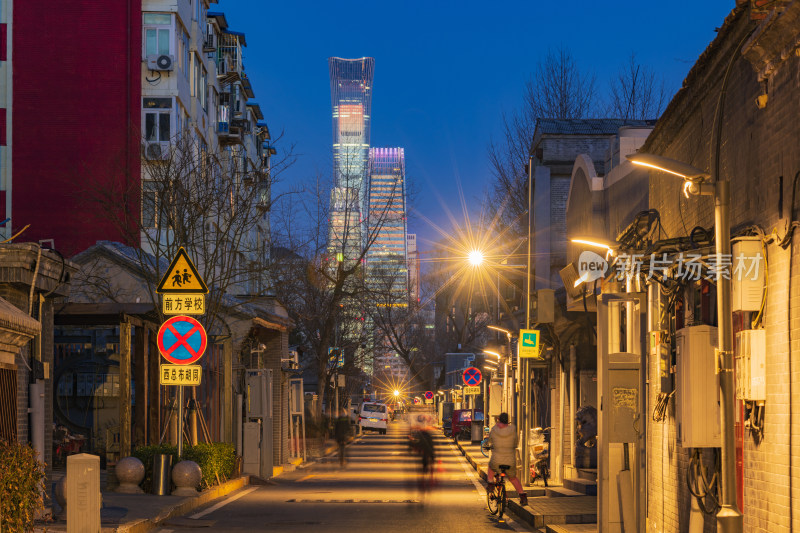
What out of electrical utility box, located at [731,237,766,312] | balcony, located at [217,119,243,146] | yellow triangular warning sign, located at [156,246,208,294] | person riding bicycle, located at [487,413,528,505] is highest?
balcony, located at [217,119,243,146]

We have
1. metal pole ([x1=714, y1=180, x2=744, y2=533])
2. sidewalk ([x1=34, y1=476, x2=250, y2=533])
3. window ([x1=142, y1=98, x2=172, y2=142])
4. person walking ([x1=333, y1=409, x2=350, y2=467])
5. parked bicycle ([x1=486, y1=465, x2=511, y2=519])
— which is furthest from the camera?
window ([x1=142, y1=98, x2=172, y2=142])

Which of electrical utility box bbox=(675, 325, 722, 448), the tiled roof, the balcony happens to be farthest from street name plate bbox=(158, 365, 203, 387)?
the balcony

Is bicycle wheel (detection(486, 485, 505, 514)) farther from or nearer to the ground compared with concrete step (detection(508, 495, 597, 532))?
farther from the ground

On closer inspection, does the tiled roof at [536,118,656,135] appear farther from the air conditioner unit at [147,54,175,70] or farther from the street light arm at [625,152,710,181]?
the street light arm at [625,152,710,181]

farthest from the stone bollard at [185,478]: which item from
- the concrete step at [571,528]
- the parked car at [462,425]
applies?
the parked car at [462,425]

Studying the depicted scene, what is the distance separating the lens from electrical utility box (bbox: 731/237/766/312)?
991 cm

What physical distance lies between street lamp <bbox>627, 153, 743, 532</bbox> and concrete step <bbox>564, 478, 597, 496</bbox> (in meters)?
14.2

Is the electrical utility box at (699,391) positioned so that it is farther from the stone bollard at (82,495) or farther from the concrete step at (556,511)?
the stone bollard at (82,495)

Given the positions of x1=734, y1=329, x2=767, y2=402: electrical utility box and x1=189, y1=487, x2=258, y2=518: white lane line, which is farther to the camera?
x1=189, y1=487, x2=258, y2=518: white lane line

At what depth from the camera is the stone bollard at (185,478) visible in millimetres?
20078

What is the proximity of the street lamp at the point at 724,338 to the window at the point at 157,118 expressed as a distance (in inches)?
1437

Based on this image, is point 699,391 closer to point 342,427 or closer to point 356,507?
point 356,507

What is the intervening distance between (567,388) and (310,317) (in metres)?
24.5

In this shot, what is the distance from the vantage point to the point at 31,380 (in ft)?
55.1
